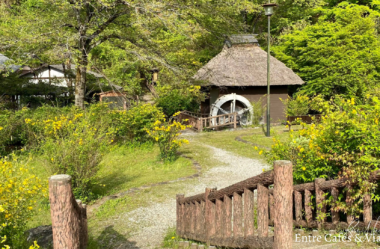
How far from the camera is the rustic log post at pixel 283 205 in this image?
2715 mm

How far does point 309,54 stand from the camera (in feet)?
73.4

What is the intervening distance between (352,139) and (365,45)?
834 inches

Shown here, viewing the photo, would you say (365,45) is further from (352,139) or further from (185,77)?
(352,139)

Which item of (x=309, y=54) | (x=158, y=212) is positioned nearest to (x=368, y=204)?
(x=158, y=212)

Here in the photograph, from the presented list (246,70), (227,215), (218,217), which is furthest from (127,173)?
(246,70)

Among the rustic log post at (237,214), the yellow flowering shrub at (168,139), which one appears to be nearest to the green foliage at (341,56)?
the yellow flowering shrub at (168,139)

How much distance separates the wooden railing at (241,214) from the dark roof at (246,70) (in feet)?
46.8

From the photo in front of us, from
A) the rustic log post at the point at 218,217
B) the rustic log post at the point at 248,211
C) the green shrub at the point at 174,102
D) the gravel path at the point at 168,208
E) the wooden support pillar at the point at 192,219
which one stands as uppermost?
the green shrub at the point at 174,102

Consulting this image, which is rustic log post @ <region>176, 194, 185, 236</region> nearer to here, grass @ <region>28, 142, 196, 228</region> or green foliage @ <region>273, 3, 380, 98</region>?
grass @ <region>28, 142, 196, 228</region>

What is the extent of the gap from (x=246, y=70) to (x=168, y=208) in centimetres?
1420

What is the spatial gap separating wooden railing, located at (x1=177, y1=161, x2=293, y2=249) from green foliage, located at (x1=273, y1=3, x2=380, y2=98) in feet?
56.9

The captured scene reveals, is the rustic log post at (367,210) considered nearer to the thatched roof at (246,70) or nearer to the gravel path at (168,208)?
the gravel path at (168,208)

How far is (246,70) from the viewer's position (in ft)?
66.4

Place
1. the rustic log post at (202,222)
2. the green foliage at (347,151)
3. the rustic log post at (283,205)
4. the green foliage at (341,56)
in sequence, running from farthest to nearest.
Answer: the green foliage at (341,56), the rustic log post at (202,222), the green foliage at (347,151), the rustic log post at (283,205)
